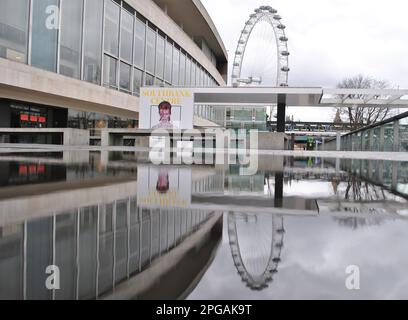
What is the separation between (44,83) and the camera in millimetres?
23078

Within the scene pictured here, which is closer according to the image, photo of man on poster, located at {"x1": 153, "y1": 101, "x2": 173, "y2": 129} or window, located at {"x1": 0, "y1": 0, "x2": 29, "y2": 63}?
window, located at {"x1": 0, "y1": 0, "x2": 29, "y2": 63}

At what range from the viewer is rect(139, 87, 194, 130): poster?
85.5ft

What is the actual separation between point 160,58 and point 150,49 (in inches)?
98.6

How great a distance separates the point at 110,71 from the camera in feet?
99.8

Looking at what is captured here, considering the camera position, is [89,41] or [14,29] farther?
[89,41]

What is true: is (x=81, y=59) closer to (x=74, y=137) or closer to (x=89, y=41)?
(x=89, y=41)

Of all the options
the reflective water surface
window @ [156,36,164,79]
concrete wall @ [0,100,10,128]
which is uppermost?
window @ [156,36,164,79]

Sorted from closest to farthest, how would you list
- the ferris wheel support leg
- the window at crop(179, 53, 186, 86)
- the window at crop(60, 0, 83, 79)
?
the window at crop(60, 0, 83, 79), the ferris wheel support leg, the window at crop(179, 53, 186, 86)

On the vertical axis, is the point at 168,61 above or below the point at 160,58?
above

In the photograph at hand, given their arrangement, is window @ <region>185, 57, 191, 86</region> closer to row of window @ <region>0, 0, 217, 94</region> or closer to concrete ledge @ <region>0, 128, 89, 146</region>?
row of window @ <region>0, 0, 217, 94</region>

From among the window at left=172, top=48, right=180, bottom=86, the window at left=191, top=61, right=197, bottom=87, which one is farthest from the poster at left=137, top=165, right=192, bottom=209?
the window at left=191, top=61, right=197, bottom=87

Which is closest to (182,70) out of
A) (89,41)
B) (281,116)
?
(89,41)

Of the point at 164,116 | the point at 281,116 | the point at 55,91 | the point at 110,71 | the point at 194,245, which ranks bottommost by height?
the point at 194,245

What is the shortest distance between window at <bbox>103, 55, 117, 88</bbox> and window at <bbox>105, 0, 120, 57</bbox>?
0.64 m
